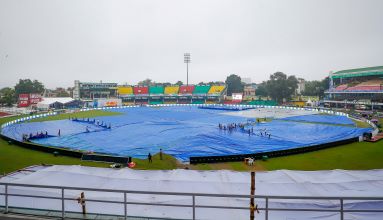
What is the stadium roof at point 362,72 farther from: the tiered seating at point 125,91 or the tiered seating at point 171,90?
the tiered seating at point 125,91

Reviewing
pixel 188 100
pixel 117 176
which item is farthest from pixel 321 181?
pixel 188 100

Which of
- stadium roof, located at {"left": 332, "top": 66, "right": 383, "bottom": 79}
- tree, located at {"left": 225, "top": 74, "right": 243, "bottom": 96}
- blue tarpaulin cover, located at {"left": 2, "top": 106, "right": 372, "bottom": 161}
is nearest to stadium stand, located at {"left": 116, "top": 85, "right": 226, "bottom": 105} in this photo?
tree, located at {"left": 225, "top": 74, "right": 243, "bottom": 96}

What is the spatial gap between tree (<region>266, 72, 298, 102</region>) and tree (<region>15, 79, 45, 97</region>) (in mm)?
110483

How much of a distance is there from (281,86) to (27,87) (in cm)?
11561

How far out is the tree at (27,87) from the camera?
399ft

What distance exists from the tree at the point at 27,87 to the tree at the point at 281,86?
110483 mm

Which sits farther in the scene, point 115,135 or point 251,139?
point 115,135

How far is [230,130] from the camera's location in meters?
42.8

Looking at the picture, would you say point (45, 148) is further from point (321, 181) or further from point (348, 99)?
point (348, 99)

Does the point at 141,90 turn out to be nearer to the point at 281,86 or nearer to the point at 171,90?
the point at 171,90

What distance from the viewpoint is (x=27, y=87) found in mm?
122625

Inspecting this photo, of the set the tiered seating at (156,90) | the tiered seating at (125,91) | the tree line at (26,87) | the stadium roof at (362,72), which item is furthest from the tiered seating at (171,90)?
the stadium roof at (362,72)

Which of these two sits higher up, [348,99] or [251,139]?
[348,99]

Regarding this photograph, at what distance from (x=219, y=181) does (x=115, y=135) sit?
27.9m
